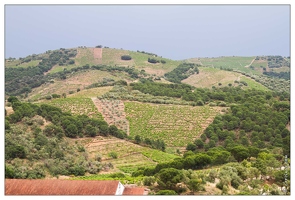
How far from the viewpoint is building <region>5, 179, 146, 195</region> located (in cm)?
1875

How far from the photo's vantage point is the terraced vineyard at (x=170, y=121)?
54.5 m

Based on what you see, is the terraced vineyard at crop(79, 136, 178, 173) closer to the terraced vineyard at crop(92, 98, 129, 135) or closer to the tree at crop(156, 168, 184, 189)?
the terraced vineyard at crop(92, 98, 129, 135)

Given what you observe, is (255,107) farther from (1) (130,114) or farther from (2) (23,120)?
(2) (23,120)

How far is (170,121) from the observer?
5869 cm

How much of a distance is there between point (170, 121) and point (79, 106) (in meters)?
17.6

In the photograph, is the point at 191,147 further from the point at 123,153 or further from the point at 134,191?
the point at 134,191

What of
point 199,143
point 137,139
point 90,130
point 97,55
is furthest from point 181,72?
point 90,130

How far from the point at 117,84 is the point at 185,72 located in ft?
151

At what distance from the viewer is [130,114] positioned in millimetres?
61719

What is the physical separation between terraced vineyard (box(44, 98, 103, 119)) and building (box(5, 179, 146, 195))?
126ft

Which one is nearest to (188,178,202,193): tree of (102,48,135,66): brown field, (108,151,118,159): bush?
(108,151,118,159): bush

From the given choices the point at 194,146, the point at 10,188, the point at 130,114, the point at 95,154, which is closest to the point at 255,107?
the point at 194,146

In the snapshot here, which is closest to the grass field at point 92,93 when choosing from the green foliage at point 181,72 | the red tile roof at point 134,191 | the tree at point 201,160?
the green foliage at point 181,72

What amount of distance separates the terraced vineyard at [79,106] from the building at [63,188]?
38361 mm
